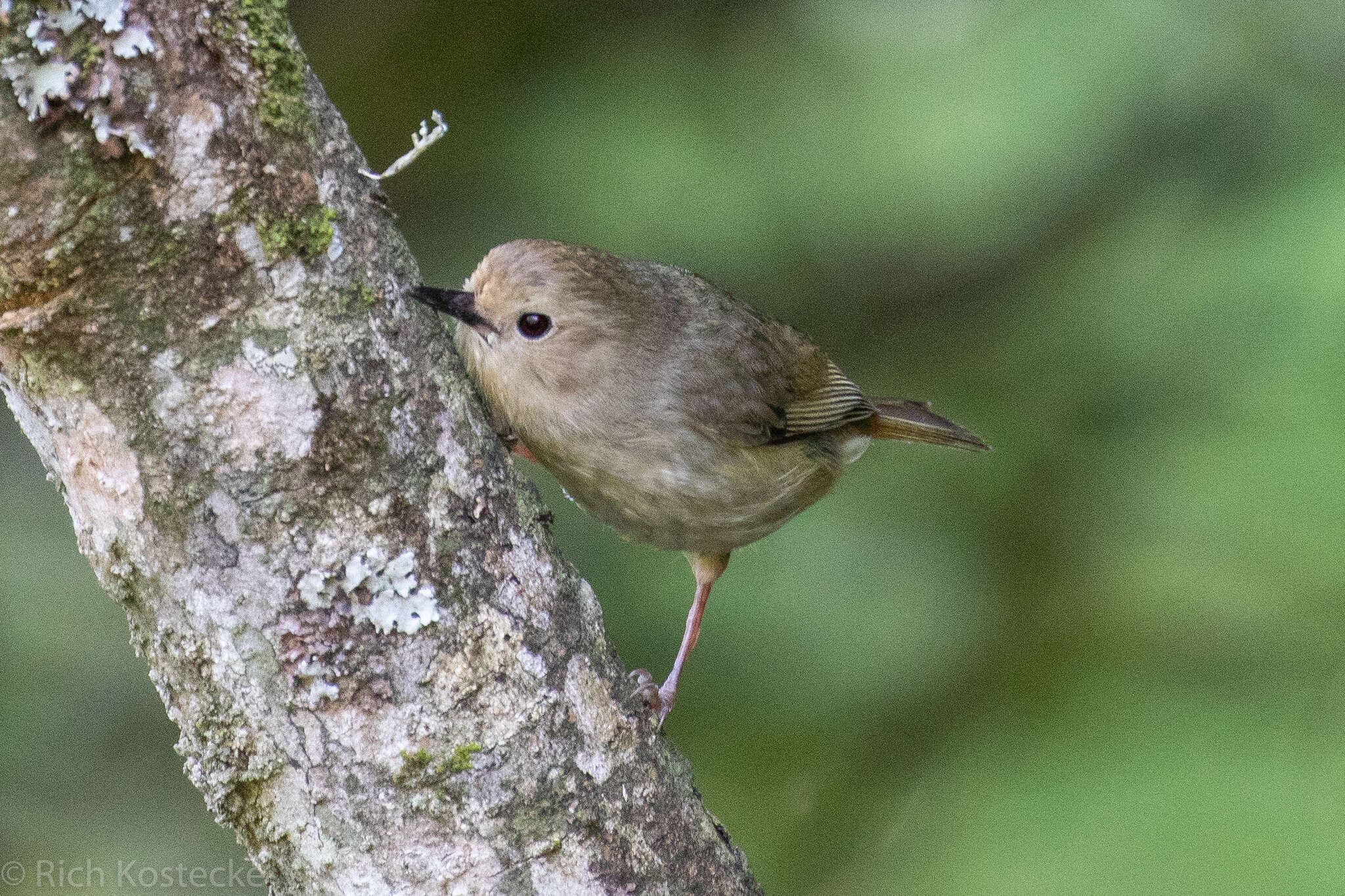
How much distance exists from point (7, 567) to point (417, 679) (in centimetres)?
284

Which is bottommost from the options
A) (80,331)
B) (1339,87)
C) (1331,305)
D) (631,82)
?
(80,331)

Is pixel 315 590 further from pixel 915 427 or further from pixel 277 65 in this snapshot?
pixel 915 427

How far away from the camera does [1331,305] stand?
394 centimetres

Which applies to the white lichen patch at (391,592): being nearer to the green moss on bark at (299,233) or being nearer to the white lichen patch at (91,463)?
the white lichen patch at (91,463)

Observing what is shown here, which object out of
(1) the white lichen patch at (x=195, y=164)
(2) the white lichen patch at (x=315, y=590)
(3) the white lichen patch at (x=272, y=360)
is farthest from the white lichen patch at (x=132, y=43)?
(2) the white lichen patch at (x=315, y=590)

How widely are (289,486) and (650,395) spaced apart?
1573mm

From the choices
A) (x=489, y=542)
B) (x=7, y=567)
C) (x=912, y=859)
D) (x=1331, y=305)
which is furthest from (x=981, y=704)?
(x=7, y=567)

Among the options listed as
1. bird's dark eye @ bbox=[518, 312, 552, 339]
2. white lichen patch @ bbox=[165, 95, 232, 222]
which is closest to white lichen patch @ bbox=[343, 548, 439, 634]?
white lichen patch @ bbox=[165, 95, 232, 222]

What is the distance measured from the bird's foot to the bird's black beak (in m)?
0.96

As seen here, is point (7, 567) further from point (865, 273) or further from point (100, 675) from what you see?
Answer: point (865, 273)

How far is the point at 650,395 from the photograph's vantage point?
3498 mm

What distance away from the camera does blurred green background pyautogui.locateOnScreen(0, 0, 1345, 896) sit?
3949 mm

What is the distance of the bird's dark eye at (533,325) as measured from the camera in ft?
10.7

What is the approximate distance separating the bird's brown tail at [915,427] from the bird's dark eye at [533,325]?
67.9 inches
